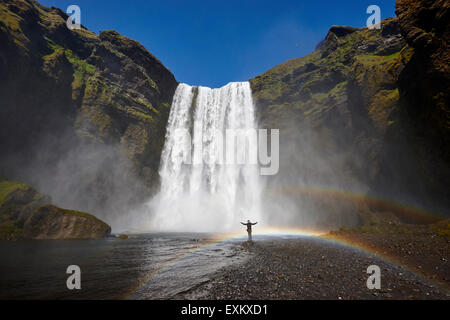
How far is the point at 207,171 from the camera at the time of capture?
158 feet

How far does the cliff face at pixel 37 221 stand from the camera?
73.5 ft

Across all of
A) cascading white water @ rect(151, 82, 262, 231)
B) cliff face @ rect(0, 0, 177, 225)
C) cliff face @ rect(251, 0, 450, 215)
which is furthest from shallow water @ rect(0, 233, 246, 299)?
cliff face @ rect(0, 0, 177, 225)

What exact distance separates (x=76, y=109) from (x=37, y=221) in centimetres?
2671

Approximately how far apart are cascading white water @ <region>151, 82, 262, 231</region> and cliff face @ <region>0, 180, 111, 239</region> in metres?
17.3

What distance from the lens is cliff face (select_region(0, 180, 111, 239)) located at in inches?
882

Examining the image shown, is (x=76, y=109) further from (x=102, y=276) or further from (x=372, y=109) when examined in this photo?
(x=372, y=109)

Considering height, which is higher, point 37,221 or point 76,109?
point 76,109

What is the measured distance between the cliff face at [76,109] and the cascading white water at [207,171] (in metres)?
4.05

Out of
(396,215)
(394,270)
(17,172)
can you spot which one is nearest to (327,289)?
(394,270)

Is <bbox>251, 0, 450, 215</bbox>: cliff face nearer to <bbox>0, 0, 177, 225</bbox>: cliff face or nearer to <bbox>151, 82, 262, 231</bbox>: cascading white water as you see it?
<bbox>151, 82, 262, 231</bbox>: cascading white water

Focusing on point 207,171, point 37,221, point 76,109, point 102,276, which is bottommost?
point 37,221

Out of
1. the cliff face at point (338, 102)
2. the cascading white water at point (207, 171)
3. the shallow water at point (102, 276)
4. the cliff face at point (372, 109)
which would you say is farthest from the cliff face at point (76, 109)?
the cliff face at point (338, 102)

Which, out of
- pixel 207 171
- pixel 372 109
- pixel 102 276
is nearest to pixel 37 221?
pixel 102 276
